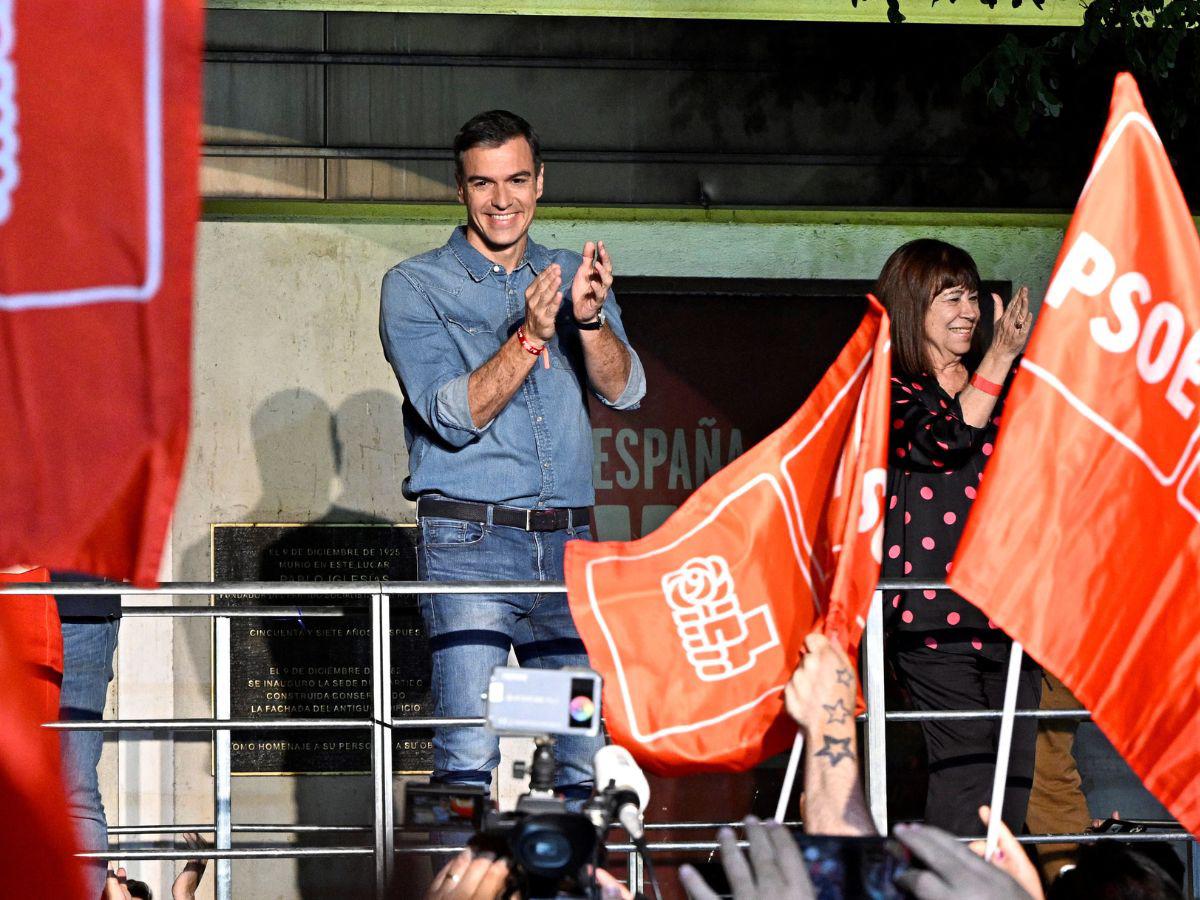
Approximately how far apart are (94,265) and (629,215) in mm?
4840

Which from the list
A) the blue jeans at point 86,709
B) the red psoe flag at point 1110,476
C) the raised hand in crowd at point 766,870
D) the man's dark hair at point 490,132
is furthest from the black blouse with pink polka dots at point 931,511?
the raised hand in crowd at point 766,870

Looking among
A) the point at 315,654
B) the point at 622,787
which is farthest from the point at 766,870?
the point at 315,654

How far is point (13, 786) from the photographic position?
2.23 meters

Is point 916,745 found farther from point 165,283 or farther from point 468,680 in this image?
point 165,283

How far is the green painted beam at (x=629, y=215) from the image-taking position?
734cm

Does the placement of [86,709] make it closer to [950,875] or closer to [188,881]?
[188,881]

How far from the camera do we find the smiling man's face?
509cm

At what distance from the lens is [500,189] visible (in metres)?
5.10

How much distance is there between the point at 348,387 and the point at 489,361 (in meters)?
2.64

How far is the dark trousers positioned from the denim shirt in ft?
3.82

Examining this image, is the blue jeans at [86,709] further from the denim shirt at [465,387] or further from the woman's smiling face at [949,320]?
the woman's smiling face at [949,320]

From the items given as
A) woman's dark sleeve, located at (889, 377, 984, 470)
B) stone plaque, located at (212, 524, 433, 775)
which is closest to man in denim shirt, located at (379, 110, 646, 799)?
woman's dark sleeve, located at (889, 377, 984, 470)

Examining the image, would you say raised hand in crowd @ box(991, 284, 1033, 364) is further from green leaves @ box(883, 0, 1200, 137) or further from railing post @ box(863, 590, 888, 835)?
green leaves @ box(883, 0, 1200, 137)

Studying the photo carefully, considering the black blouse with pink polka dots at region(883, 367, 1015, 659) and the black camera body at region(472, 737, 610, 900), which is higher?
the black blouse with pink polka dots at region(883, 367, 1015, 659)
